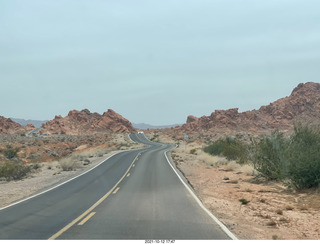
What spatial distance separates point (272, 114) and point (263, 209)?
142763 mm

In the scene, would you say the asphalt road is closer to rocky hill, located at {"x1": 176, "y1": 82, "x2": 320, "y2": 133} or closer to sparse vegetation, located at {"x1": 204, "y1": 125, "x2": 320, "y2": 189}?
sparse vegetation, located at {"x1": 204, "y1": 125, "x2": 320, "y2": 189}

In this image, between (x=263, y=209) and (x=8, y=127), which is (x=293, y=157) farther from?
(x=8, y=127)

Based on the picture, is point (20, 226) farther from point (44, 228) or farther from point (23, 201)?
point (23, 201)

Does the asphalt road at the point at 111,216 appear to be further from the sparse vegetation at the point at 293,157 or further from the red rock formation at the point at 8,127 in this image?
the red rock formation at the point at 8,127

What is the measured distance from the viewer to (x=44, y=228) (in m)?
8.21

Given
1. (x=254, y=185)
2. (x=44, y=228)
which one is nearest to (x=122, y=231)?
(x=44, y=228)

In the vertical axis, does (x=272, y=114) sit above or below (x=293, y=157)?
above

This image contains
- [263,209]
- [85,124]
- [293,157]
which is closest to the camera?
[263,209]

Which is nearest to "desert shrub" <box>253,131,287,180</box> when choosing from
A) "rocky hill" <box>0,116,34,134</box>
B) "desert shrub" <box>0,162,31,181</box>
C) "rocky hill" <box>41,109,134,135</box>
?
"desert shrub" <box>0,162,31,181</box>

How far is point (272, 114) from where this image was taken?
475ft

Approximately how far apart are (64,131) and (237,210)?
145766 millimetres

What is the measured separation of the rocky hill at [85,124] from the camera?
497ft

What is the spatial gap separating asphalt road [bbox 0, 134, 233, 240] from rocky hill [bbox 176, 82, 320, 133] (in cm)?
12151

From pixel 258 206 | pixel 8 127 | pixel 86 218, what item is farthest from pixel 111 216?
pixel 8 127
